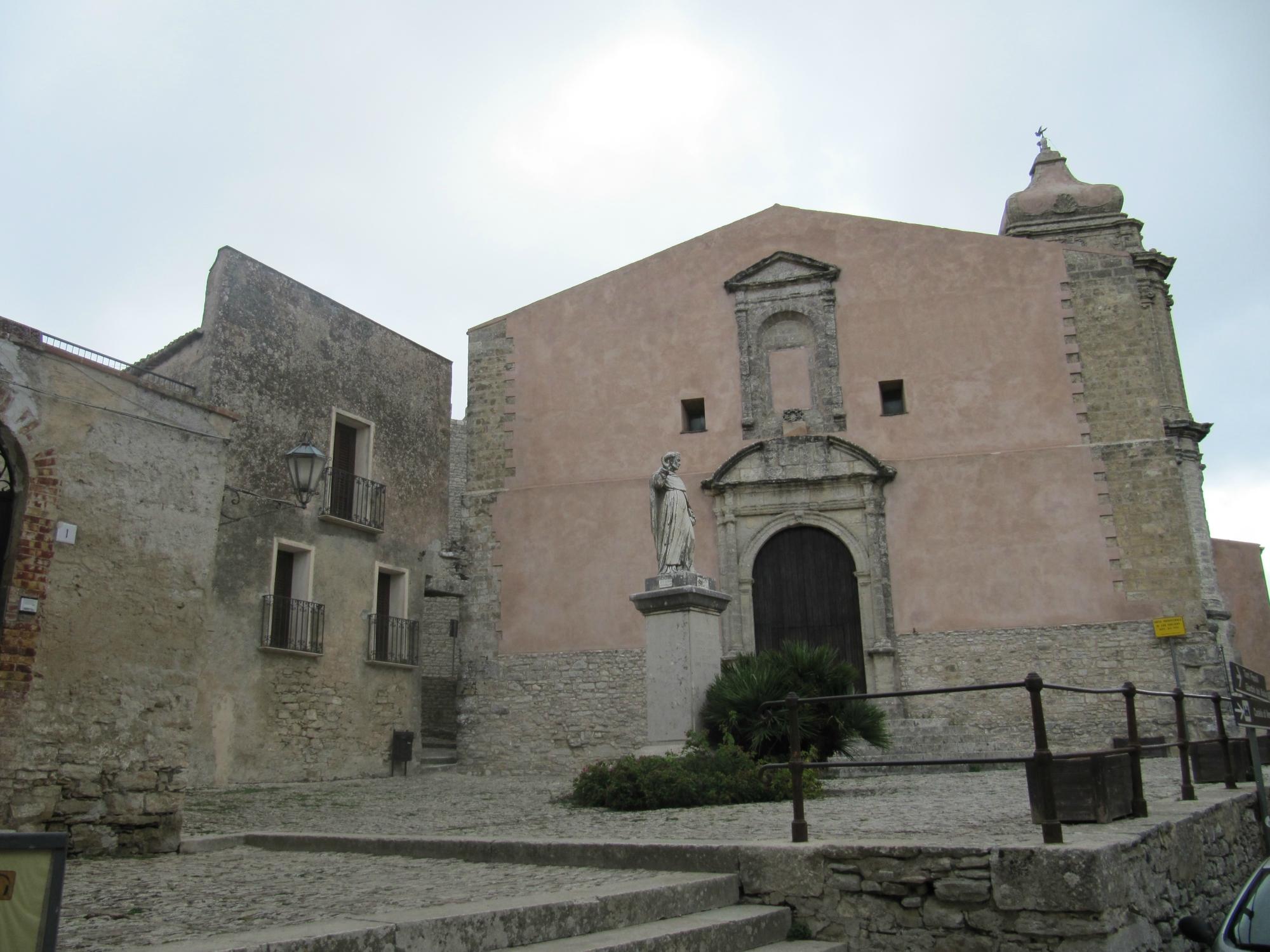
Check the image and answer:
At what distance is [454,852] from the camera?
6.23 m

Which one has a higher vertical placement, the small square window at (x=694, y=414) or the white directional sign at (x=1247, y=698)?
the small square window at (x=694, y=414)

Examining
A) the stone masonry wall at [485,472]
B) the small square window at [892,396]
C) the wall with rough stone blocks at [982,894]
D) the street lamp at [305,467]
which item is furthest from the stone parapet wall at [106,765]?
the small square window at [892,396]

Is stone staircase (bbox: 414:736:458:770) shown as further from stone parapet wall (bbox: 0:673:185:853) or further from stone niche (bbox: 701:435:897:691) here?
stone parapet wall (bbox: 0:673:185:853)

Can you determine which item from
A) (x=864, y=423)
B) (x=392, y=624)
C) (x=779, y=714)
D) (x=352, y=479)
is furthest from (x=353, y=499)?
(x=779, y=714)

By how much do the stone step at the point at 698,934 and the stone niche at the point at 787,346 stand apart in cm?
1266

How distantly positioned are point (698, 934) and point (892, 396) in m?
13.8

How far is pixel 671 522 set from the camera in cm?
1120

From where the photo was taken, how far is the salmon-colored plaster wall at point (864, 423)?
15.9 m

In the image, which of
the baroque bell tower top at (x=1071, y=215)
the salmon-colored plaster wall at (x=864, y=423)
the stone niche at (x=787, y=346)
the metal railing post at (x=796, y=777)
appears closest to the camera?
the metal railing post at (x=796, y=777)

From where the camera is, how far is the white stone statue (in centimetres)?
1106

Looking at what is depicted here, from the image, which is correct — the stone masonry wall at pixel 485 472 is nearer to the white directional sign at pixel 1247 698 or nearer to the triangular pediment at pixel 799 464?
the triangular pediment at pixel 799 464

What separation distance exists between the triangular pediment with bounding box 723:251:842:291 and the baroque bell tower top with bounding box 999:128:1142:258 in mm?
5716

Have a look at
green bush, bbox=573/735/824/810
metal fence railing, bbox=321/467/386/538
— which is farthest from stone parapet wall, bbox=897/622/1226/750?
metal fence railing, bbox=321/467/386/538

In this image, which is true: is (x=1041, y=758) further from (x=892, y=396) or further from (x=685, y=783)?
(x=892, y=396)
